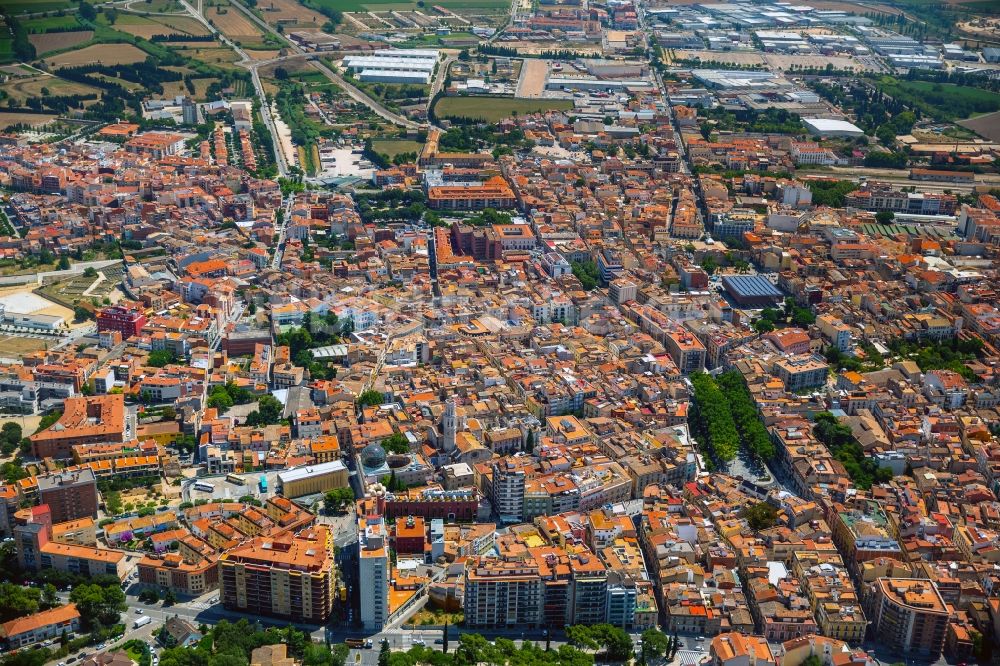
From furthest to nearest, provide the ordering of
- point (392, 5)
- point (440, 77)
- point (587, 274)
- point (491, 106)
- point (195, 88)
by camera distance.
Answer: point (392, 5) → point (440, 77) → point (195, 88) → point (491, 106) → point (587, 274)

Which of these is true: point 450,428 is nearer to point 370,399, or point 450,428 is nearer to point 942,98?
point 370,399

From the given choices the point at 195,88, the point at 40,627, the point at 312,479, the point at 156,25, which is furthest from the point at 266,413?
the point at 156,25

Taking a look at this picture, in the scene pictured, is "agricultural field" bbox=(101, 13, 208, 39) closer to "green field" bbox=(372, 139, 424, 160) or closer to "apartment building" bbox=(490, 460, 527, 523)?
"green field" bbox=(372, 139, 424, 160)

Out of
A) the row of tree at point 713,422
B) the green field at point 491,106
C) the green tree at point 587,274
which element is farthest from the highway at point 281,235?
the row of tree at point 713,422

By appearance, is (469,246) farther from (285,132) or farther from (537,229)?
(285,132)

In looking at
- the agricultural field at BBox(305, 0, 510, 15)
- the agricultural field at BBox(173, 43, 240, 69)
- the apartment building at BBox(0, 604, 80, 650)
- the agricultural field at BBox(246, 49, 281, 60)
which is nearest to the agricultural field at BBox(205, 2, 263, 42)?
the agricultural field at BBox(246, 49, 281, 60)

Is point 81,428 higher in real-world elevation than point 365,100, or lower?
lower
